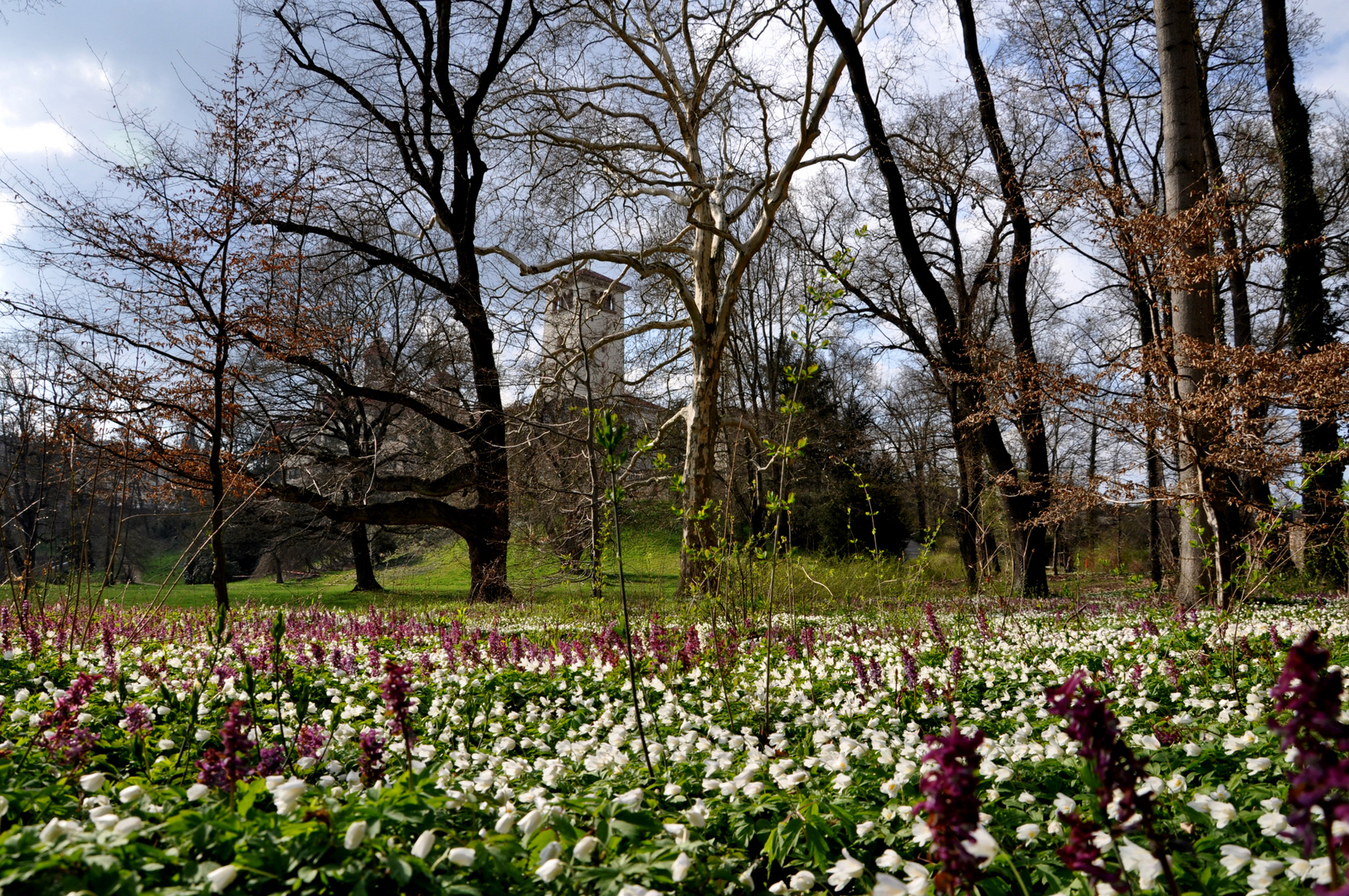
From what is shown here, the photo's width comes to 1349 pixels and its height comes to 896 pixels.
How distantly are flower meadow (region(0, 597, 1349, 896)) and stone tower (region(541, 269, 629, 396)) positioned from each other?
27.8 ft

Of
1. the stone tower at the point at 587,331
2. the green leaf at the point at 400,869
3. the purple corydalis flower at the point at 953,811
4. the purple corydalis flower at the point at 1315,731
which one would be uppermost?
the stone tower at the point at 587,331

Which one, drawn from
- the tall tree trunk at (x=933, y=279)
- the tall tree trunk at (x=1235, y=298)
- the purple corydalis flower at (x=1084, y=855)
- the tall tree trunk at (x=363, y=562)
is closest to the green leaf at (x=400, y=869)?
the purple corydalis flower at (x=1084, y=855)

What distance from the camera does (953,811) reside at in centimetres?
129

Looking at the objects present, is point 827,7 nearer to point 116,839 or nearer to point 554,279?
point 554,279

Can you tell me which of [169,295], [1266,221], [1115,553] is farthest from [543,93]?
[1115,553]

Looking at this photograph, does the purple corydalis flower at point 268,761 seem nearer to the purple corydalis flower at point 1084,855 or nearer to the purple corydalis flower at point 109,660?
the purple corydalis flower at point 1084,855

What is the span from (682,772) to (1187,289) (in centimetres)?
747

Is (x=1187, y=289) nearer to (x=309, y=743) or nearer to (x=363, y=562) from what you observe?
(x=309, y=743)

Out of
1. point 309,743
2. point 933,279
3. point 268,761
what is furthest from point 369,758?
point 933,279

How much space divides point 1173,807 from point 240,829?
2.48 meters

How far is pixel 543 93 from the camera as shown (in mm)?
13688

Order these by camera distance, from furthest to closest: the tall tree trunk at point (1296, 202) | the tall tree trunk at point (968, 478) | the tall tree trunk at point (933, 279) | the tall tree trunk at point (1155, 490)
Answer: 1. the tall tree trunk at point (968, 478)
2. the tall tree trunk at point (1296, 202)
3. the tall tree trunk at point (933, 279)
4. the tall tree trunk at point (1155, 490)

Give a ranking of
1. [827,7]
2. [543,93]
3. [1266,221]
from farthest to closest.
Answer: [1266,221]
[543,93]
[827,7]

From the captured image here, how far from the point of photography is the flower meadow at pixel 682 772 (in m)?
1.44
